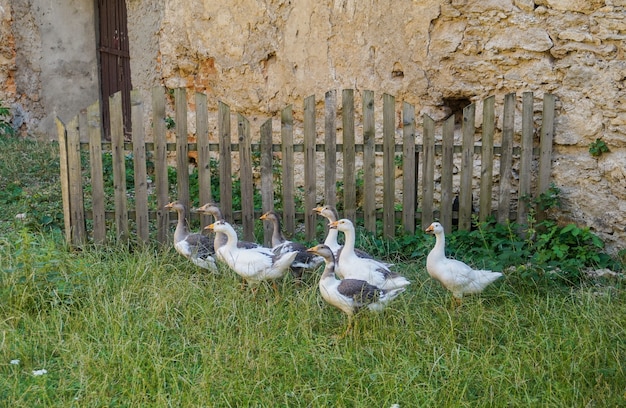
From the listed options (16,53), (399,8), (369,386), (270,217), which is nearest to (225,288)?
(270,217)

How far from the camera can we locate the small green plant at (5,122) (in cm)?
1054

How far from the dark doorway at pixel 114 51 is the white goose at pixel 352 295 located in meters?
7.20

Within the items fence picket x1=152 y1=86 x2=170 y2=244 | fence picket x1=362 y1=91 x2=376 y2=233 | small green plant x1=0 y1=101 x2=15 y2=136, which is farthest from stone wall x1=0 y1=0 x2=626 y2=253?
fence picket x1=152 y1=86 x2=170 y2=244

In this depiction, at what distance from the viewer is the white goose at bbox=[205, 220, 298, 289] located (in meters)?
5.49

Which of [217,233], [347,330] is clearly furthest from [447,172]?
[347,330]

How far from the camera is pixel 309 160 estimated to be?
6727mm

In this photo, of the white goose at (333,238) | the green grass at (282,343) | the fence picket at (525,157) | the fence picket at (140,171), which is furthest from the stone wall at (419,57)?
the fence picket at (140,171)

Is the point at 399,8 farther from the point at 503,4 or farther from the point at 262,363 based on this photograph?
the point at 262,363

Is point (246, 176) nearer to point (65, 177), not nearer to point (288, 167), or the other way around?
point (288, 167)

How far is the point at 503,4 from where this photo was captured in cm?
682

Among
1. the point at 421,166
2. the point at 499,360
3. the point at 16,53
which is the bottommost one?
the point at 499,360

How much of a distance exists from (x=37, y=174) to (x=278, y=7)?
11.8ft

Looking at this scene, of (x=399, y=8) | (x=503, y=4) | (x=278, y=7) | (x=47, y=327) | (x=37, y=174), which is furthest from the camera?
(x=37, y=174)

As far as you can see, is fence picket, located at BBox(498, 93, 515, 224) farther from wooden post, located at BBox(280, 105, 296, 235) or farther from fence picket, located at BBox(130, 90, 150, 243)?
fence picket, located at BBox(130, 90, 150, 243)
